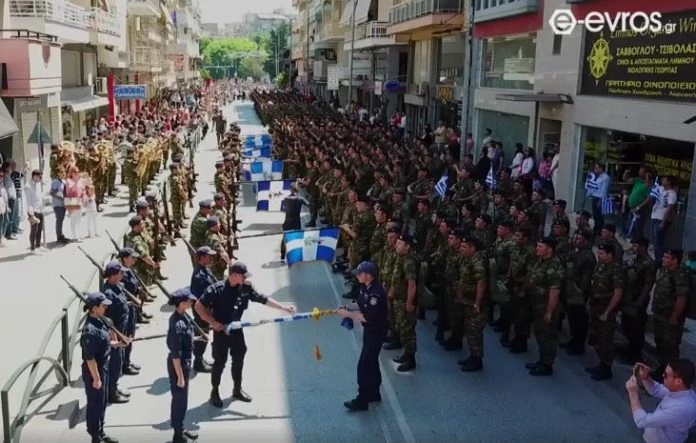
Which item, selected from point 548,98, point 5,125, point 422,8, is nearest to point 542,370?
point 548,98

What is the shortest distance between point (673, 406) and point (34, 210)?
1232cm

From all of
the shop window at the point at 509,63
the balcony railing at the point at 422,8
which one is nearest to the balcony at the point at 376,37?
the balcony railing at the point at 422,8

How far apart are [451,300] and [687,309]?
265 centimetres

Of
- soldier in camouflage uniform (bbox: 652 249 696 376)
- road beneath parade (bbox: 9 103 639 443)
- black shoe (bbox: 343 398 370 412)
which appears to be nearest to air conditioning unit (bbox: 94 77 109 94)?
road beneath parade (bbox: 9 103 639 443)

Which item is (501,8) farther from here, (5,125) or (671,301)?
(671,301)

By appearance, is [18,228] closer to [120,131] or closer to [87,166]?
[87,166]

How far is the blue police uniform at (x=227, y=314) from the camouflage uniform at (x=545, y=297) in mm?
3157

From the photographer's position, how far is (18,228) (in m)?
15.5

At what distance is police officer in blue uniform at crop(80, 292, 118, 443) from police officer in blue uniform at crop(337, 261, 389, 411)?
7.23 ft

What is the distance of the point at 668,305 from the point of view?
26.3 ft

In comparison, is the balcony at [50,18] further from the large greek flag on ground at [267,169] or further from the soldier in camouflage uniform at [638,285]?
the soldier in camouflage uniform at [638,285]

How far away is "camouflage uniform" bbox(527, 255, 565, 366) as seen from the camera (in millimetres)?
8508

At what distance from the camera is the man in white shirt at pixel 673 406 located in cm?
508

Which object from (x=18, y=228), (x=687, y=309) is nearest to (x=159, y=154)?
(x=18, y=228)
